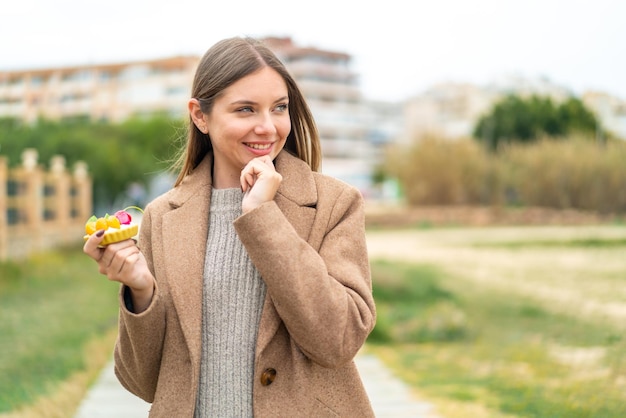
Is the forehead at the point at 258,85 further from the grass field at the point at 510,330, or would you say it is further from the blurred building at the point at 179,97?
the blurred building at the point at 179,97

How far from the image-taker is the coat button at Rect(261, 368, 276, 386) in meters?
1.69

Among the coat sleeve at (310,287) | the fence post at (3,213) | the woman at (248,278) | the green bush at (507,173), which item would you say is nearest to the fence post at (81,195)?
the fence post at (3,213)

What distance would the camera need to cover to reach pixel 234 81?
5.87 ft

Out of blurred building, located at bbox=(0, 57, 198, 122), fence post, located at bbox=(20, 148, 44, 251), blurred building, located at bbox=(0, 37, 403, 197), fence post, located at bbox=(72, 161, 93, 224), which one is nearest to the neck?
fence post, located at bbox=(20, 148, 44, 251)

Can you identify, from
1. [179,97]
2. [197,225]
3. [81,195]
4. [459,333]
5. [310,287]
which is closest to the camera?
[310,287]

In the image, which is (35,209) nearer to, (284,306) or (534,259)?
(534,259)

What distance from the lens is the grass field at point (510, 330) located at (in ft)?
15.8

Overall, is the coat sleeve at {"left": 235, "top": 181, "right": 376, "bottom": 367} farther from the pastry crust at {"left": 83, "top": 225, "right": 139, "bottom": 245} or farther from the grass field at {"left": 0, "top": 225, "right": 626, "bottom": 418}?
the grass field at {"left": 0, "top": 225, "right": 626, "bottom": 418}

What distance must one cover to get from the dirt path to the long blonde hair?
6.56 meters

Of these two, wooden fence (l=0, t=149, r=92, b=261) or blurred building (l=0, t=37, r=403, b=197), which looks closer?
wooden fence (l=0, t=149, r=92, b=261)

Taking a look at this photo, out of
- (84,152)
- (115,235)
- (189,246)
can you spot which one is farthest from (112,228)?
(84,152)

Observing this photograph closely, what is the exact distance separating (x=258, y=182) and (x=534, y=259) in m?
13.1

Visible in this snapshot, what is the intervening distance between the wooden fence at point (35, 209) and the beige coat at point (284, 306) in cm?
1073

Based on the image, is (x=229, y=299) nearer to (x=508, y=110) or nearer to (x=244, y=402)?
(x=244, y=402)
